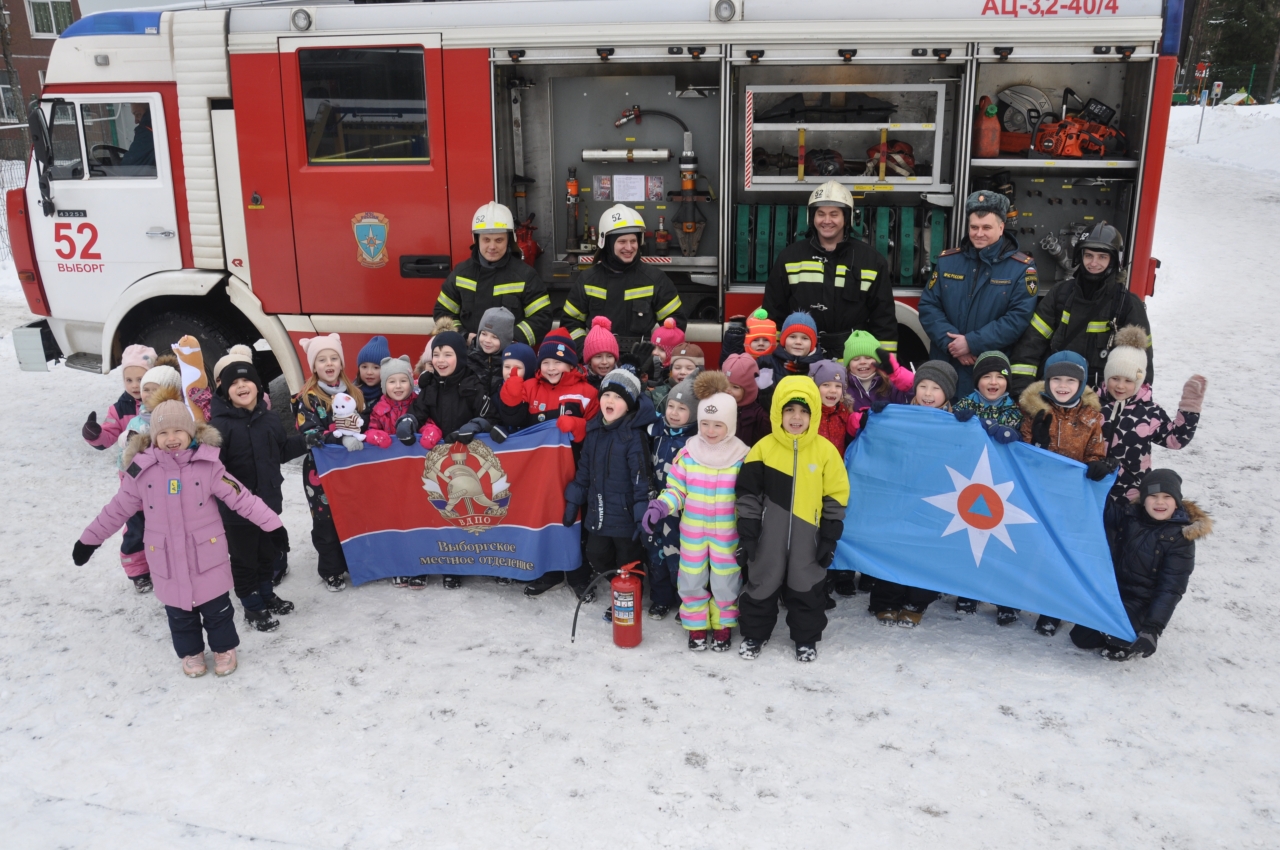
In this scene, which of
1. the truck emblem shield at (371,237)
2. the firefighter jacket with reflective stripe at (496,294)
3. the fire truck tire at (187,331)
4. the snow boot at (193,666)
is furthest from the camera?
the fire truck tire at (187,331)

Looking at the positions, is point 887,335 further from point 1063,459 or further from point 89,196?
point 89,196

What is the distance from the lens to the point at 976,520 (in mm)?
4875

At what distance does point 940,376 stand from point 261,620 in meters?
3.82

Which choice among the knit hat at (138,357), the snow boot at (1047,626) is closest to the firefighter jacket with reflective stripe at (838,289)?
the snow boot at (1047,626)

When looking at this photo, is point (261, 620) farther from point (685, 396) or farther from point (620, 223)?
point (620, 223)

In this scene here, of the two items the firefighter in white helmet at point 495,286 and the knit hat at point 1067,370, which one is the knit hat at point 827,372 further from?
the firefighter in white helmet at point 495,286

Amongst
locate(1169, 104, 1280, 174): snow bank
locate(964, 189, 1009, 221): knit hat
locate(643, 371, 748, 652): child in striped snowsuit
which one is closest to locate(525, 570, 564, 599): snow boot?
locate(643, 371, 748, 652): child in striped snowsuit

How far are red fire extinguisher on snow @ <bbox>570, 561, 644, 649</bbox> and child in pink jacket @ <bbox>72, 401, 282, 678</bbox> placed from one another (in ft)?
5.78

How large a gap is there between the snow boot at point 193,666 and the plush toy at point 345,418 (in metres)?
1.37

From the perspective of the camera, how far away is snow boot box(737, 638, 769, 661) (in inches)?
189

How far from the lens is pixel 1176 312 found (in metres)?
13.2

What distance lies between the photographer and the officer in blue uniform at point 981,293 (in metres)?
5.83

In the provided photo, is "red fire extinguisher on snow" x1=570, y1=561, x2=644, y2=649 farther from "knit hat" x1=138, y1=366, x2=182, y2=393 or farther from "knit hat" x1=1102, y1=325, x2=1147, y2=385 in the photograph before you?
"knit hat" x1=1102, y1=325, x2=1147, y2=385

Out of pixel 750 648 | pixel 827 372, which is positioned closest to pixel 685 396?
pixel 827 372
